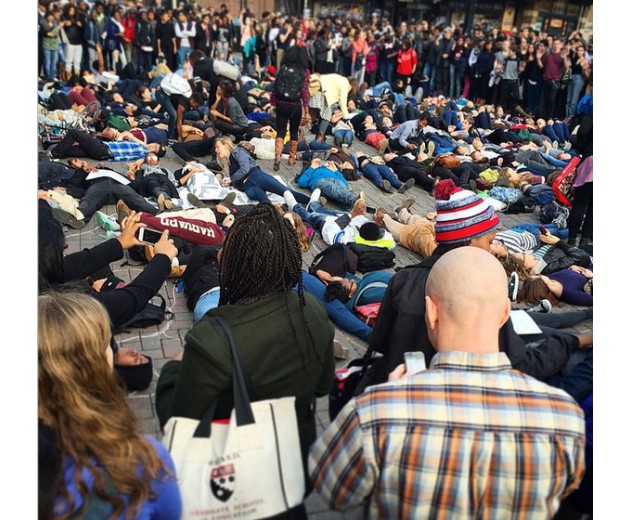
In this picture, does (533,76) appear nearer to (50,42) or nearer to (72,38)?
(72,38)

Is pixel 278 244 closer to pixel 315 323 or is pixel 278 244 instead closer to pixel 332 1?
pixel 315 323

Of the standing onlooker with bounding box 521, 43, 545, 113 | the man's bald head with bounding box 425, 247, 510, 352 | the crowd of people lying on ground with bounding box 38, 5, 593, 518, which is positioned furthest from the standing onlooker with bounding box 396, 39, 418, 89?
the man's bald head with bounding box 425, 247, 510, 352

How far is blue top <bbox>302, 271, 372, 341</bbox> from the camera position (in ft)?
15.5

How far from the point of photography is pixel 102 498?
1586 mm

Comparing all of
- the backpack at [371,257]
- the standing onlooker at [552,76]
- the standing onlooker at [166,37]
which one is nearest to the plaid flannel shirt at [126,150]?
the backpack at [371,257]

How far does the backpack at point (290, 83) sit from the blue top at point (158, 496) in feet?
25.4

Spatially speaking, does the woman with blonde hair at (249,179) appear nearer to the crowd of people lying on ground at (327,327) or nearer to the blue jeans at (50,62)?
the crowd of people lying on ground at (327,327)

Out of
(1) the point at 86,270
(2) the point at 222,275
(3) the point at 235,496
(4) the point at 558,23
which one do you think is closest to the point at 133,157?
(1) the point at 86,270

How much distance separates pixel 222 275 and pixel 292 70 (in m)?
7.01

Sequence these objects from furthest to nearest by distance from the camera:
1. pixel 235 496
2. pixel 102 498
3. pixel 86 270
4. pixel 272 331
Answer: pixel 86 270 → pixel 272 331 → pixel 235 496 → pixel 102 498

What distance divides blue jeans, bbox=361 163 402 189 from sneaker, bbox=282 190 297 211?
205 centimetres

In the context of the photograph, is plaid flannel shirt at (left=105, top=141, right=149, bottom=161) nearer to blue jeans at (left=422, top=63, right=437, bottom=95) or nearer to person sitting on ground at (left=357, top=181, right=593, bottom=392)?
person sitting on ground at (left=357, top=181, right=593, bottom=392)

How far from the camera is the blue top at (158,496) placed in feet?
5.18

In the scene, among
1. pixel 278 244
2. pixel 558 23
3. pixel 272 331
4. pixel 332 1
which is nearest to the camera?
pixel 272 331
